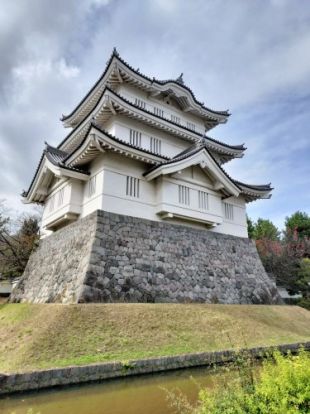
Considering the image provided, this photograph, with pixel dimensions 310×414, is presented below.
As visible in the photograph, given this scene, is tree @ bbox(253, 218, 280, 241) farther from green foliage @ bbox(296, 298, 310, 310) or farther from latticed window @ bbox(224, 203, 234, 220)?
latticed window @ bbox(224, 203, 234, 220)

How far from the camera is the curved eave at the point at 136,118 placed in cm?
1295

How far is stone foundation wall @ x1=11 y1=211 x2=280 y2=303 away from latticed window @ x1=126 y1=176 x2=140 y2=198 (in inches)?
45.4

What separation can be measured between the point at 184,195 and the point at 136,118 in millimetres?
4509

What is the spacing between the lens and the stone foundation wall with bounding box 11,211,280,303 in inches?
397

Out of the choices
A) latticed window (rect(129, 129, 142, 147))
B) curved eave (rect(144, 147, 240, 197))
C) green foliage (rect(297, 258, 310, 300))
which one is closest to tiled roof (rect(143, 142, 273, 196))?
curved eave (rect(144, 147, 240, 197))

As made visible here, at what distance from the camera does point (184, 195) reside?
1320 cm

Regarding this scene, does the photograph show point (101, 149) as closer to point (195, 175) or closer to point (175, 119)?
point (195, 175)

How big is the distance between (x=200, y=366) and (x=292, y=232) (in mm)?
26350

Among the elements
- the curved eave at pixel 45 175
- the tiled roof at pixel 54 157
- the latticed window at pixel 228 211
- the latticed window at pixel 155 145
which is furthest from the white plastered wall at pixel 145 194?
the latticed window at pixel 155 145

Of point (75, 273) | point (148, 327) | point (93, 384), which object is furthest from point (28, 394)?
point (75, 273)

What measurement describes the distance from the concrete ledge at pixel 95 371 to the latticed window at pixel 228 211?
955 centimetres

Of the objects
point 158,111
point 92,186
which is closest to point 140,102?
point 158,111

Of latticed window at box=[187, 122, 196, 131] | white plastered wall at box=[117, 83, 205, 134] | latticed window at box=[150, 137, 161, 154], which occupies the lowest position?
latticed window at box=[150, 137, 161, 154]

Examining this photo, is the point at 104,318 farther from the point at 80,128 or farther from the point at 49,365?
the point at 80,128
